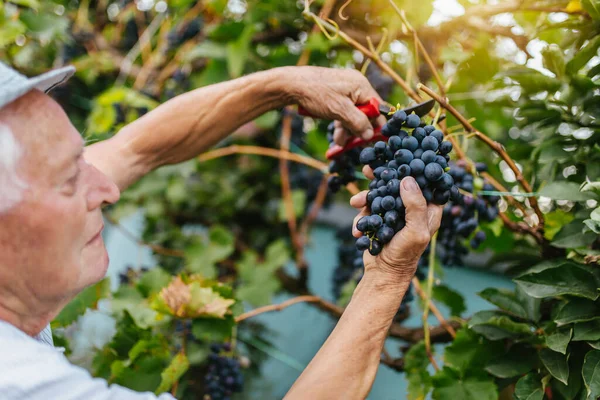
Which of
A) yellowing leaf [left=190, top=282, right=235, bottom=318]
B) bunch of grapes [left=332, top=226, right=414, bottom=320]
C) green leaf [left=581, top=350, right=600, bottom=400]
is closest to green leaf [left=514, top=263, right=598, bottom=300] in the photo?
green leaf [left=581, top=350, right=600, bottom=400]

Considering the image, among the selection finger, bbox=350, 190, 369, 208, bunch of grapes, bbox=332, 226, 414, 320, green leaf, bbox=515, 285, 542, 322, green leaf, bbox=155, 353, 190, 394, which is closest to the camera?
finger, bbox=350, 190, 369, 208

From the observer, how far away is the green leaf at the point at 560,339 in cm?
92

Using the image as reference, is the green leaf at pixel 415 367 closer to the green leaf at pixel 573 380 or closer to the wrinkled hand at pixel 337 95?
the green leaf at pixel 573 380

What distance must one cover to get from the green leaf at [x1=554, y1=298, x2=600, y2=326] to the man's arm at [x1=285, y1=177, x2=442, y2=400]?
1.14ft

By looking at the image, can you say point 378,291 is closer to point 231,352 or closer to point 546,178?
point 546,178

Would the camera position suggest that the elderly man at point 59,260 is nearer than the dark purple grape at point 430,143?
Yes

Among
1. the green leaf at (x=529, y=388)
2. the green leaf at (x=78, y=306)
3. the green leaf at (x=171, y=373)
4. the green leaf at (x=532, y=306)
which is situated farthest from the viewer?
the green leaf at (x=78, y=306)

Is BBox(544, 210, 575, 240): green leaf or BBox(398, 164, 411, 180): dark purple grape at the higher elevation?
BBox(398, 164, 411, 180): dark purple grape

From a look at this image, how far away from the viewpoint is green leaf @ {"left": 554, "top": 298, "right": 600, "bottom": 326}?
0.95 metres

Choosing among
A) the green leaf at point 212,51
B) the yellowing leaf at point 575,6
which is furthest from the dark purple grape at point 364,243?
the green leaf at point 212,51

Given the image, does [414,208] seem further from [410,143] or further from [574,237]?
[574,237]

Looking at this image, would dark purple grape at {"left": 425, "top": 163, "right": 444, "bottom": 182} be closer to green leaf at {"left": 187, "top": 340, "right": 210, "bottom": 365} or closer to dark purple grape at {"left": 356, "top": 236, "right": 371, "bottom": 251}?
dark purple grape at {"left": 356, "top": 236, "right": 371, "bottom": 251}

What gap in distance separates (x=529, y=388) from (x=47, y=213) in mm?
933

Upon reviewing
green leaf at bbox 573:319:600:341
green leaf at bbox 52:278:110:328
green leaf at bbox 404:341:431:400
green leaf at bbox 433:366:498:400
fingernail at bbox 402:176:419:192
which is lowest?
green leaf at bbox 404:341:431:400
